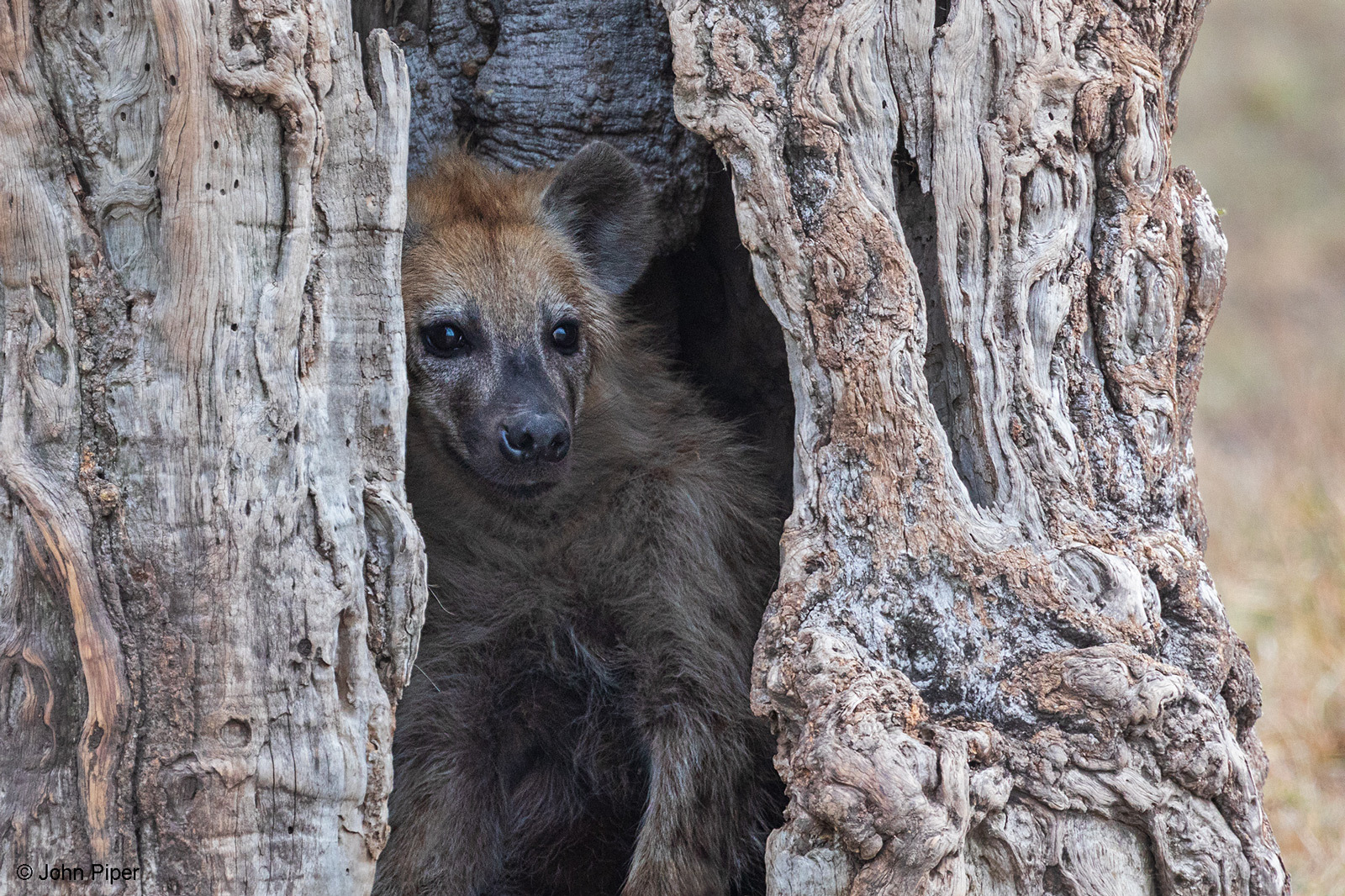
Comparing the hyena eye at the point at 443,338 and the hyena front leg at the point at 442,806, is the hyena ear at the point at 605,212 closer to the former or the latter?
the hyena eye at the point at 443,338

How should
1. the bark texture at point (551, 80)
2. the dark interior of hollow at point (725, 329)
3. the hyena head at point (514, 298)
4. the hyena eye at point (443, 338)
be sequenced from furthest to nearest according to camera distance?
the dark interior of hollow at point (725, 329) < the bark texture at point (551, 80) < the hyena eye at point (443, 338) < the hyena head at point (514, 298)

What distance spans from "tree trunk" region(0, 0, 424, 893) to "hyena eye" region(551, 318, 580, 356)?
1248 millimetres

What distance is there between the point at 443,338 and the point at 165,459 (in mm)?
1206

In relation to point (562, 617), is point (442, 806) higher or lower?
lower

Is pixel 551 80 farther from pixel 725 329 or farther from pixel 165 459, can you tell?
pixel 165 459

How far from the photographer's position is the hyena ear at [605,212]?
3.61 metres

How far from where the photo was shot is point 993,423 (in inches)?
106

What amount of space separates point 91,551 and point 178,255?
57 cm

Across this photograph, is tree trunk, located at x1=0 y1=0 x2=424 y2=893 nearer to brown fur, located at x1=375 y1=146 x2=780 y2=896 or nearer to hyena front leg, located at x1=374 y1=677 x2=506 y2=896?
hyena front leg, located at x1=374 y1=677 x2=506 y2=896

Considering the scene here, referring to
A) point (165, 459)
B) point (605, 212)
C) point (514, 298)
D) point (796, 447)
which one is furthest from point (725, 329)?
point (165, 459)

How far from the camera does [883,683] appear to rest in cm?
248

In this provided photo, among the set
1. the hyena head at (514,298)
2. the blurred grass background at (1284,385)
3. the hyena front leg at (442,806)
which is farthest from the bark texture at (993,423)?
the blurred grass background at (1284,385)

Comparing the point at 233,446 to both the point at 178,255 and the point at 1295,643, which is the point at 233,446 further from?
the point at 1295,643

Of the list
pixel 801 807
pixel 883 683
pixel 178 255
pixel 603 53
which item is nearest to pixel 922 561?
pixel 883 683
